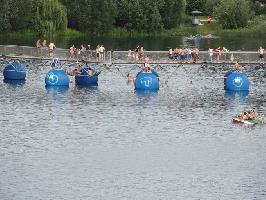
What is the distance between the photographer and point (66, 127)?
9275cm

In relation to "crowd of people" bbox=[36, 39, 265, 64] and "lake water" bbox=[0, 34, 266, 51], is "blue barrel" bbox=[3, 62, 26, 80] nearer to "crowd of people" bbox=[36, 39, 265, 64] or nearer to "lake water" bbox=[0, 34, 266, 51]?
"crowd of people" bbox=[36, 39, 265, 64]

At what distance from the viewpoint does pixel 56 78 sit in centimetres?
11612

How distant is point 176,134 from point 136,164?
1170 centimetres

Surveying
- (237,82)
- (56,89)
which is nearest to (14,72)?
(56,89)

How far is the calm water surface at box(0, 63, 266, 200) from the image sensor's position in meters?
72.3

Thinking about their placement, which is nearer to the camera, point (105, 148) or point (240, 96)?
point (105, 148)

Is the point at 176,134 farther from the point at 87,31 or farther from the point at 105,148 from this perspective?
the point at 87,31

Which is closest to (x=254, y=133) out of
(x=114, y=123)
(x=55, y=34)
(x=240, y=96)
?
(x=114, y=123)

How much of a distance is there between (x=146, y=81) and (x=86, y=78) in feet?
26.9

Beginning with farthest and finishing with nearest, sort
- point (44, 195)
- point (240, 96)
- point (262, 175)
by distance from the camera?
point (240, 96) → point (262, 175) → point (44, 195)

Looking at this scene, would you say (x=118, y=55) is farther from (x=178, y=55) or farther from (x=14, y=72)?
(x=14, y=72)

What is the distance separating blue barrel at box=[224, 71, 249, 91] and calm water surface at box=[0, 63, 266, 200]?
1792mm

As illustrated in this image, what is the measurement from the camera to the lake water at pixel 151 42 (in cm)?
17088

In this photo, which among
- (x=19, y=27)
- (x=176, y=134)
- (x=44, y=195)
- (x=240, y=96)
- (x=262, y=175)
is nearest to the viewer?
(x=44, y=195)
